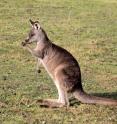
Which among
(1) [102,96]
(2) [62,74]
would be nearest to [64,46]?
(1) [102,96]

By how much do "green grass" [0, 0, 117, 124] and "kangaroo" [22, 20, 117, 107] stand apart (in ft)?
0.46

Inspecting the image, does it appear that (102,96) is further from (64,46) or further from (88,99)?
(64,46)

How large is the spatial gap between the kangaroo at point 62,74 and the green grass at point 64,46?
0.14m

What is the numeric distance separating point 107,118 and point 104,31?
8.06 metres

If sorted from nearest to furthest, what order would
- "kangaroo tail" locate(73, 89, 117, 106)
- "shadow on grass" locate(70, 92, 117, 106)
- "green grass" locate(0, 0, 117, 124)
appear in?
"green grass" locate(0, 0, 117, 124), "kangaroo tail" locate(73, 89, 117, 106), "shadow on grass" locate(70, 92, 117, 106)

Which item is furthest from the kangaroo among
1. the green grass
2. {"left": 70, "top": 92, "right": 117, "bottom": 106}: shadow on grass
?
{"left": 70, "top": 92, "right": 117, "bottom": 106}: shadow on grass

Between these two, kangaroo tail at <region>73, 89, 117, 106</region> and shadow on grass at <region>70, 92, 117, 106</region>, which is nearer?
kangaroo tail at <region>73, 89, 117, 106</region>

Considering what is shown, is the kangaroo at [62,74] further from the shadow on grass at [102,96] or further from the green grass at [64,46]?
the shadow on grass at [102,96]

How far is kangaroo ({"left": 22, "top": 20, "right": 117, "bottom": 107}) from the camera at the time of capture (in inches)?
281

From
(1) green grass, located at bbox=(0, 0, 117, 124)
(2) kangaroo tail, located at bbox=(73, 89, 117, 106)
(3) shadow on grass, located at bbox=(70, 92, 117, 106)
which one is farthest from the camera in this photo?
(3) shadow on grass, located at bbox=(70, 92, 117, 106)

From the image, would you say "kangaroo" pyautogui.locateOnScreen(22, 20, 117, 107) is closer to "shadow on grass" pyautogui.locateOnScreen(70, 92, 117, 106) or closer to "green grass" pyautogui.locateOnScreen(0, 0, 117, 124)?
"green grass" pyautogui.locateOnScreen(0, 0, 117, 124)

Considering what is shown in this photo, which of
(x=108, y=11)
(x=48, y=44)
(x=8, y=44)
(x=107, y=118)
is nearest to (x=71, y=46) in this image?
(x=8, y=44)

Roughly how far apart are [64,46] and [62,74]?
16.8ft

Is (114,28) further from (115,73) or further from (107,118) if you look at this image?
(107,118)
